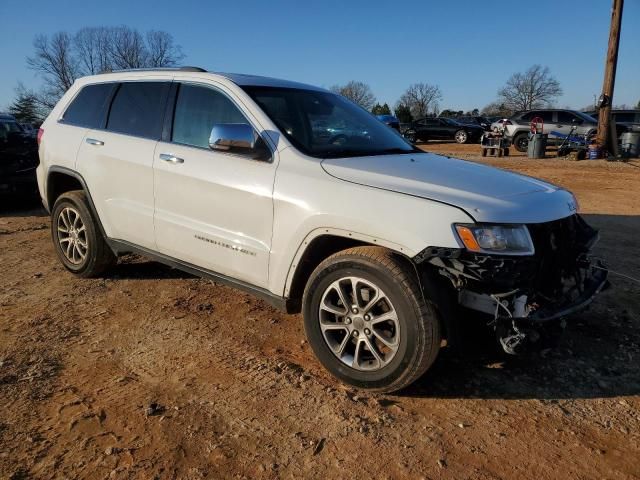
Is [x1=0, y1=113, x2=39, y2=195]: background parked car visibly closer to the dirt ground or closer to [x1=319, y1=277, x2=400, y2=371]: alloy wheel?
the dirt ground

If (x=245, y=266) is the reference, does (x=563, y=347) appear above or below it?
below

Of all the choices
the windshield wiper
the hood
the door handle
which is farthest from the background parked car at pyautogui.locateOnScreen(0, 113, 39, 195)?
the hood

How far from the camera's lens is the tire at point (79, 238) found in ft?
15.2

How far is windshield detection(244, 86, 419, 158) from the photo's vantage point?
3512 millimetres

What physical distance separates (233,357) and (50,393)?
1097 millimetres

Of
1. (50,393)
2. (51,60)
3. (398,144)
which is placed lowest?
(50,393)

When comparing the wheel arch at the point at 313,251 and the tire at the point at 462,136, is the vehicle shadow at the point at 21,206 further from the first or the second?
the tire at the point at 462,136

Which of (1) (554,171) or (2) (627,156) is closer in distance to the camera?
(1) (554,171)

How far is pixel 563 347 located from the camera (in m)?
3.60

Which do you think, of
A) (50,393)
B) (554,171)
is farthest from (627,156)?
(50,393)

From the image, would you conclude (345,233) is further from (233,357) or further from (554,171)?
(554,171)

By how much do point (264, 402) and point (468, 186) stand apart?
1.71m

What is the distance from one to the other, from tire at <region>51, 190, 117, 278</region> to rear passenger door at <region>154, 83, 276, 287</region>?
1.01m

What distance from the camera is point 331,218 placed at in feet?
9.69
